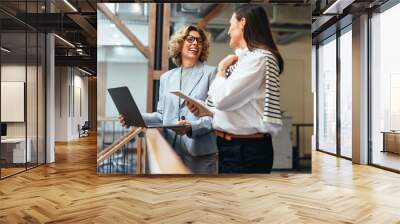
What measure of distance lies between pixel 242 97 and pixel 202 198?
1.74 m

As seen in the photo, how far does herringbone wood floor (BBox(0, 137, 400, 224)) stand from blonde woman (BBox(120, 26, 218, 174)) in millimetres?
372

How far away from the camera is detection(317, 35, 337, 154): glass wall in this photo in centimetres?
977

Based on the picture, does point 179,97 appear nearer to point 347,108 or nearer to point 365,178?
point 365,178

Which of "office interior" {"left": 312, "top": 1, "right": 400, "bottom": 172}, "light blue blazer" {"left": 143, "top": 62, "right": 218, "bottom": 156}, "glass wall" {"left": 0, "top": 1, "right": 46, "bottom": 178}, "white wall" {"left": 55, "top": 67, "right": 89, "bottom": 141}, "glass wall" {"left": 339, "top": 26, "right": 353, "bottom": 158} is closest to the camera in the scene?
"light blue blazer" {"left": 143, "top": 62, "right": 218, "bottom": 156}

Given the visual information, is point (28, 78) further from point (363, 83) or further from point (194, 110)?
point (363, 83)

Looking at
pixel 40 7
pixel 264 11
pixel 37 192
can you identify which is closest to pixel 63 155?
pixel 40 7

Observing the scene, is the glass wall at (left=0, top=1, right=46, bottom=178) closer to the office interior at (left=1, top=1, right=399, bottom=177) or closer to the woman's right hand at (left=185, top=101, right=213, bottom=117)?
the office interior at (left=1, top=1, right=399, bottom=177)

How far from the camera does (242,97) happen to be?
19.2 feet

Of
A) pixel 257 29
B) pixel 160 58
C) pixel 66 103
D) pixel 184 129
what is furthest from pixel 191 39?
pixel 66 103

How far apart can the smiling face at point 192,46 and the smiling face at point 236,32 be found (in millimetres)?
460

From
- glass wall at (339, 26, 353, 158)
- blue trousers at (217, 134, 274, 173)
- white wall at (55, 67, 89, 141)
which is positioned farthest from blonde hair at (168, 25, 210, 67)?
white wall at (55, 67, 89, 141)

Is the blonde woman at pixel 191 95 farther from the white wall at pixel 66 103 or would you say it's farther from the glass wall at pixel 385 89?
the white wall at pixel 66 103

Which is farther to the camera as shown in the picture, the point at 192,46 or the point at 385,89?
the point at 385,89

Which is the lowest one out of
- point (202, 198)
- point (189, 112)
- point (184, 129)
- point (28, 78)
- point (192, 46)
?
point (202, 198)
